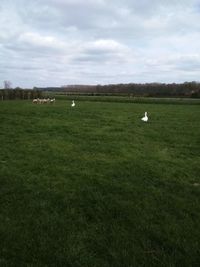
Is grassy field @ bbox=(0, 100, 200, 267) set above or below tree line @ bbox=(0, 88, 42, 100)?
above

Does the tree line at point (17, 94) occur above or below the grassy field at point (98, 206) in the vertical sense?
below

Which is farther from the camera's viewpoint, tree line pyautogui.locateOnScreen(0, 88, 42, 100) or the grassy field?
tree line pyautogui.locateOnScreen(0, 88, 42, 100)

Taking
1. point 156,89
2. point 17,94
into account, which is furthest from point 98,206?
point 156,89

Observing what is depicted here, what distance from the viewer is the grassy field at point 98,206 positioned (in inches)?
214

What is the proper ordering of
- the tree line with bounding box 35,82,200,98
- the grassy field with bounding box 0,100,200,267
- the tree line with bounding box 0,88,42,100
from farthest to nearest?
1. the tree line with bounding box 35,82,200,98
2. the tree line with bounding box 0,88,42,100
3. the grassy field with bounding box 0,100,200,267

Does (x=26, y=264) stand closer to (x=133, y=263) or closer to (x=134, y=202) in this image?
(x=133, y=263)

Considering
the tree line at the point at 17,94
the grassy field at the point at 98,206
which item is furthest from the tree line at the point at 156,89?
the grassy field at the point at 98,206

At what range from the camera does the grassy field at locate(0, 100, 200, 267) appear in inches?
214

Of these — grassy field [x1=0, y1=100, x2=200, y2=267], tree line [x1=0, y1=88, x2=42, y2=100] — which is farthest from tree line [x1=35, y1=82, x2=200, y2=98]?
grassy field [x1=0, y1=100, x2=200, y2=267]

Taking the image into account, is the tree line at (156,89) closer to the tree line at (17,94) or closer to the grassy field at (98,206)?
the tree line at (17,94)

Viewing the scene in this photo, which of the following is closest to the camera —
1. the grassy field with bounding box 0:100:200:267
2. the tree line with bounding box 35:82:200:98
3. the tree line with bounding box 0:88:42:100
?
the grassy field with bounding box 0:100:200:267

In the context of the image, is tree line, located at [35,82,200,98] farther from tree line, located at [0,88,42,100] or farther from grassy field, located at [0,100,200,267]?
grassy field, located at [0,100,200,267]

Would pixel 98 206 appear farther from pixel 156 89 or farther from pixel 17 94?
pixel 156 89

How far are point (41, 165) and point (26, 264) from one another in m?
5.84
